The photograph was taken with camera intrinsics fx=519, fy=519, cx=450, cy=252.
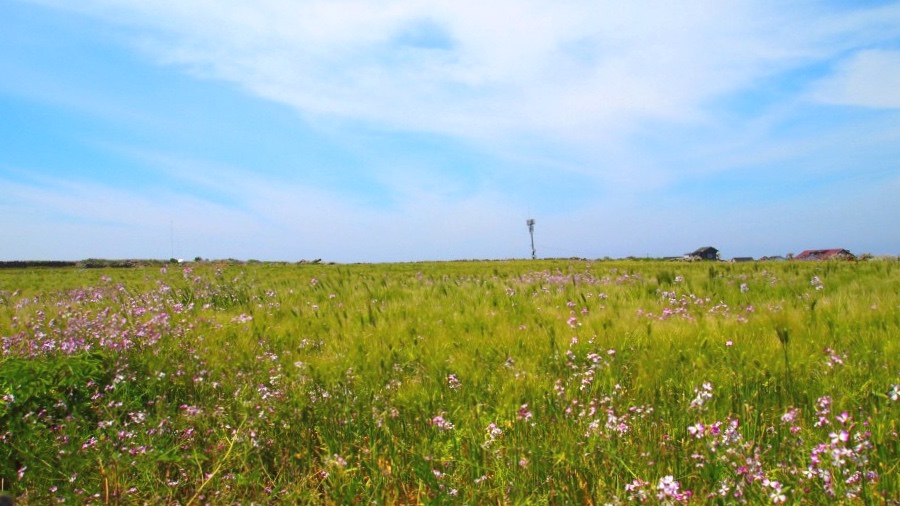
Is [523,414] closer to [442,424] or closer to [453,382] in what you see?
[442,424]

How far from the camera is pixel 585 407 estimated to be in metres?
3.82

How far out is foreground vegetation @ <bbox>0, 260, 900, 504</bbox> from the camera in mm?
2963

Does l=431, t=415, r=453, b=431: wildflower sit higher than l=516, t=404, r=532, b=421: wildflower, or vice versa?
l=516, t=404, r=532, b=421: wildflower

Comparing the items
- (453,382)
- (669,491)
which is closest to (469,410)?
(453,382)

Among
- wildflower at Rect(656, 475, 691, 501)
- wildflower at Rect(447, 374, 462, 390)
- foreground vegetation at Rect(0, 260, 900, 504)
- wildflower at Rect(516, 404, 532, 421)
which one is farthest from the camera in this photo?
wildflower at Rect(447, 374, 462, 390)

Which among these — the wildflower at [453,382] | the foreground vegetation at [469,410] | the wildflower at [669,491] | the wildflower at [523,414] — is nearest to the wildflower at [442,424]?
the foreground vegetation at [469,410]

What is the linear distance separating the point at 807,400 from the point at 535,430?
216 cm

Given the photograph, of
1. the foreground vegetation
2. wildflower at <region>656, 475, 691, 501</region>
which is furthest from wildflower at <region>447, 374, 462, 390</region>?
wildflower at <region>656, 475, 691, 501</region>

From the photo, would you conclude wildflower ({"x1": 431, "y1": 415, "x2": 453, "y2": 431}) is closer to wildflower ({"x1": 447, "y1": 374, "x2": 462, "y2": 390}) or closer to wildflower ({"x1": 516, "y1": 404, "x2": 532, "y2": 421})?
wildflower ({"x1": 516, "y1": 404, "x2": 532, "y2": 421})

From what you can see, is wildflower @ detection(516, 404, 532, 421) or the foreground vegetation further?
wildflower @ detection(516, 404, 532, 421)

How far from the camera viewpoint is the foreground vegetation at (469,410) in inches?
117

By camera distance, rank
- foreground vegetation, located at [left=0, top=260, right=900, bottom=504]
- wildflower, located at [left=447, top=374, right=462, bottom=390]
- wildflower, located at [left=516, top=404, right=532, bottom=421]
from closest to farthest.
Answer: foreground vegetation, located at [left=0, top=260, right=900, bottom=504] → wildflower, located at [left=516, top=404, right=532, bottom=421] → wildflower, located at [left=447, top=374, right=462, bottom=390]

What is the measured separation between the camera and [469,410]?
161 inches

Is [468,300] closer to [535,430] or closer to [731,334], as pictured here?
[731,334]
